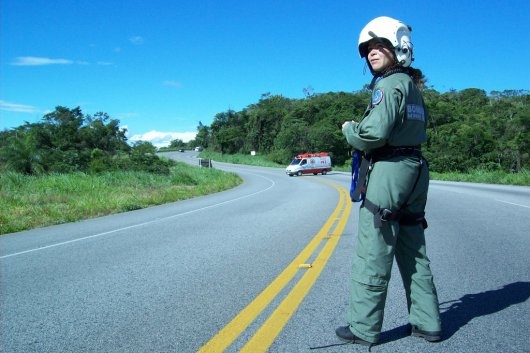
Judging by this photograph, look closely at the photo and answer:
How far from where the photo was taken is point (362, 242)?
10.7ft

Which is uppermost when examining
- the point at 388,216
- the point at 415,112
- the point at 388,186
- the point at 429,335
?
the point at 415,112

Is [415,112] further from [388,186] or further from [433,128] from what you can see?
[433,128]

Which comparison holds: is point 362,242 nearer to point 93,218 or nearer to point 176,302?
point 176,302

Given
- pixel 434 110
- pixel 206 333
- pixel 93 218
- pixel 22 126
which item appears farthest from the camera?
pixel 434 110

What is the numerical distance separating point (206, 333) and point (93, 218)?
35.2ft

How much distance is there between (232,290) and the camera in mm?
4906

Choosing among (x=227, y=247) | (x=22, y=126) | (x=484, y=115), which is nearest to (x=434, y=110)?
(x=484, y=115)

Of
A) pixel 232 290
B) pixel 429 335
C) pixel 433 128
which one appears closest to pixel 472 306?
pixel 429 335

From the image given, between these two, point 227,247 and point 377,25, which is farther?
point 227,247

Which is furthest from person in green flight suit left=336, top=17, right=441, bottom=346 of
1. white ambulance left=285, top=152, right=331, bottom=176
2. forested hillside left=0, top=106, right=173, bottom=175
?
white ambulance left=285, top=152, right=331, bottom=176

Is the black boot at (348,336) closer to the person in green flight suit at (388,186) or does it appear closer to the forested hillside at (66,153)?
the person in green flight suit at (388,186)

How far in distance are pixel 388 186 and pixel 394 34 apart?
107cm

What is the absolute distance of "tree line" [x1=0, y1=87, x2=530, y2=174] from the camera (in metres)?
34.6

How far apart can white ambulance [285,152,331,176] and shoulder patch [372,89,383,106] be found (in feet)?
136
